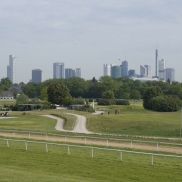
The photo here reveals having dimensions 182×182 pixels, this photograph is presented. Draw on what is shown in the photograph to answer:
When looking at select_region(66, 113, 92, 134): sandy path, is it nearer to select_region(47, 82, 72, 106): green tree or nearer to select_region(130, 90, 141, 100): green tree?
select_region(47, 82, 72, 106): green tree

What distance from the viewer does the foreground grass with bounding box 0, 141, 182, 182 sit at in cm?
1475

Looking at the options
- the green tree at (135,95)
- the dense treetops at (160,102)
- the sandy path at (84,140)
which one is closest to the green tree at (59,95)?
the dense treetops at (160,102)

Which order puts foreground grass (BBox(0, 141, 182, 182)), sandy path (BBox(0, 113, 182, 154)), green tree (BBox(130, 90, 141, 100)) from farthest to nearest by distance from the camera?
green tree (BBox(130, 90, 141, 100)), sandy path (BBox(0, 113, 182, 154)), foreground grass (BBox(0, 141, 182, 182))

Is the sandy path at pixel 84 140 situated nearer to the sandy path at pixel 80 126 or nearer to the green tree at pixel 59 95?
the sandy path at pixel 80 126

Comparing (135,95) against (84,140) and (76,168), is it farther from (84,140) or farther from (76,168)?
(76,168)

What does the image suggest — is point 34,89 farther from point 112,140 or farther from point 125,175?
point 125,175

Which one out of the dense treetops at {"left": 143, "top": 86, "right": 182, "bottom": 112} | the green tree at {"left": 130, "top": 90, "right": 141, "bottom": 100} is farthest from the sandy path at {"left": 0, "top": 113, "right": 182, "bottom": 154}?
the green tree at {"left": 130, "top": 90, "right": 141, "bottom": 100}

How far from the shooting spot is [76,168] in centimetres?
1720

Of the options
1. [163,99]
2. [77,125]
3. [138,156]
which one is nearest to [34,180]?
[138,156]

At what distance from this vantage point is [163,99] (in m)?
88.8

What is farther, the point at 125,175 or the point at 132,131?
the point at 132,131

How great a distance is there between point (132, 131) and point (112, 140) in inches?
639

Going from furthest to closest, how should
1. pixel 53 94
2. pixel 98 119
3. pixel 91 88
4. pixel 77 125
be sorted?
pixel 91 88, pixel 53 94, pixel 98 119, pixel 77 125

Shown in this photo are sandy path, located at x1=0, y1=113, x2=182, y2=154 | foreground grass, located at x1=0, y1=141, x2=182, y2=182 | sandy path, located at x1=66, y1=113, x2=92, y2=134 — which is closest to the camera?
foreground grass, located at x1=0, y1=141, x2=182, y2=182
